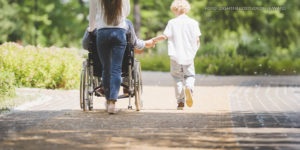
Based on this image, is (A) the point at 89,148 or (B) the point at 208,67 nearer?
(A) the point at 89,148

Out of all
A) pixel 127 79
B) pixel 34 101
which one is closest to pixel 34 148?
pixel 127 79

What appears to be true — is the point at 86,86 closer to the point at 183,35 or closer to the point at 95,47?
the point at 95,47

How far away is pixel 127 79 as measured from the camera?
27.4ft

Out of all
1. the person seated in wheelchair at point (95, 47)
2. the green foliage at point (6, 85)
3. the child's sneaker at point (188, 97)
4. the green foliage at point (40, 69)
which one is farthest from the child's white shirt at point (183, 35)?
the green foliage at point (40, 69)

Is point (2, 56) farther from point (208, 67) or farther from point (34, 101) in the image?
point (208, 67)

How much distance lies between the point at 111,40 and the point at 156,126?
1657mm

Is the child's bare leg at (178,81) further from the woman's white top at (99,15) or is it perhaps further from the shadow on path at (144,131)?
the woman's white top at (99,15)

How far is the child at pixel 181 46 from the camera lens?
8.68 m

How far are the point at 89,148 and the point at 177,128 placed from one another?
1.57m

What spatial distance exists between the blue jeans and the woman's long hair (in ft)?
0.39

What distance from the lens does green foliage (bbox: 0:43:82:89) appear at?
40.1ft

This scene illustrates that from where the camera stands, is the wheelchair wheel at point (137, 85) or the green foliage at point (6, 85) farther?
the green foliage at point (6, 85)

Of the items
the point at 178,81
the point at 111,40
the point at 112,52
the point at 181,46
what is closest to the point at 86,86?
the point at 112,52

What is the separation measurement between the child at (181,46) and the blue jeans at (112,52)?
113 centimetres
